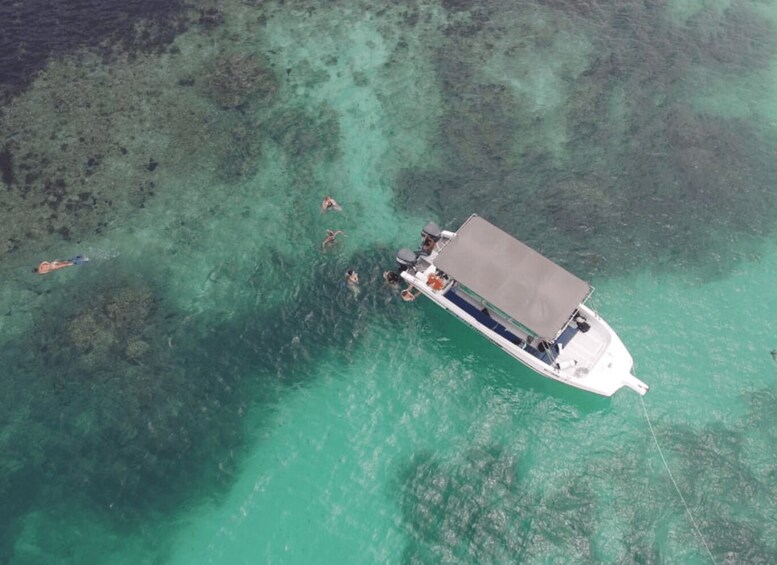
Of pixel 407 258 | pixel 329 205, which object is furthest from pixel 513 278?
pixel 329 205

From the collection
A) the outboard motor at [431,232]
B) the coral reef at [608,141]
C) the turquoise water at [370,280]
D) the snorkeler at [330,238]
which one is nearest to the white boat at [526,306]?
the outboard motor at [431,232]

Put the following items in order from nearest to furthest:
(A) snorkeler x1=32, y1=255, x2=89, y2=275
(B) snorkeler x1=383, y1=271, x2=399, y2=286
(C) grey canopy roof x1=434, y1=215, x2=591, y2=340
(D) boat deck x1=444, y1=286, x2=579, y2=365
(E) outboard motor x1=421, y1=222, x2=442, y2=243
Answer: (C) grey canopy roof x1=434, y1=215, x2=591, y2=340
(D) boat deck x1=444, y1=286, x2=579, y2=365
(E) outboard motor x1=421, y1=222, x2=442, y2=243
(B) snorkeler x1=383, y1=271, x2=399, y2=286
(A) snorkeler x1=32, y1=255, x2=89, y2=275

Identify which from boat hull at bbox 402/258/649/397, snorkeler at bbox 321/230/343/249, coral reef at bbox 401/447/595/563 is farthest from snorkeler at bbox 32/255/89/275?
coral reef at bbox 401/447/595/563

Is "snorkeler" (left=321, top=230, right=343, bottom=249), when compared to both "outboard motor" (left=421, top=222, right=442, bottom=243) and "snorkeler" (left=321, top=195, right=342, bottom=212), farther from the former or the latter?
"outboard motor" (left=421, top=222, right=442, bottom=243)

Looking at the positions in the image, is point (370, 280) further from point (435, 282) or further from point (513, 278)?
point (513, 278)

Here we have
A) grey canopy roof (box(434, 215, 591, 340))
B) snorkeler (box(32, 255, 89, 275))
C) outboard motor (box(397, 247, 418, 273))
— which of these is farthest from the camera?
snorkeler (box(32, 255, 89, 275))
